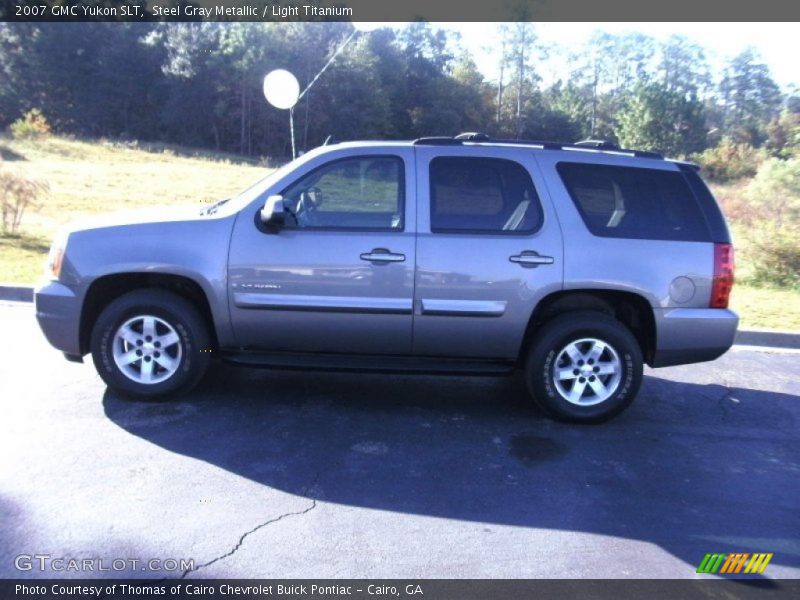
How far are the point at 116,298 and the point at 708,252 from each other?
167 inches

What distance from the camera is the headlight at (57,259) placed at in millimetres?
5008

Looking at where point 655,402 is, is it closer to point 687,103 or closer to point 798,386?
point 798,386

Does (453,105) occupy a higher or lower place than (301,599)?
higher

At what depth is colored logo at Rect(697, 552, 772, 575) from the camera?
3.36m

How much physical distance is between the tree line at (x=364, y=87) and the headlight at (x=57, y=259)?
27295 mm

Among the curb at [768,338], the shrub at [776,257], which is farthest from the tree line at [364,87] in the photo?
the curb at [768,338]

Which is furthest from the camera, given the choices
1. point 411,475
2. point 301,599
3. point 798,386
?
point 798,386

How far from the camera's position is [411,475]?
4.20 meters

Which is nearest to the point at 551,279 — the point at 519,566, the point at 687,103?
the point at 519,566

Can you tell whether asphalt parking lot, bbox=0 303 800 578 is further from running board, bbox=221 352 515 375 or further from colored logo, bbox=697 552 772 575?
running board, bbox=221 352 515 375

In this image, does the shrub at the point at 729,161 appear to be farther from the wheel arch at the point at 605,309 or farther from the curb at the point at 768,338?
the wheel arch at the point at 605,309

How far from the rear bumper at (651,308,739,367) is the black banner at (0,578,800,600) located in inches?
82.0

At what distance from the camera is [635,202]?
17.0ft

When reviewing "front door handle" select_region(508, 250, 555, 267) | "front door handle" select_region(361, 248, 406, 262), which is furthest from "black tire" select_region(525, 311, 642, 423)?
"front door handle" select_region(361, 248, 406, 262)
